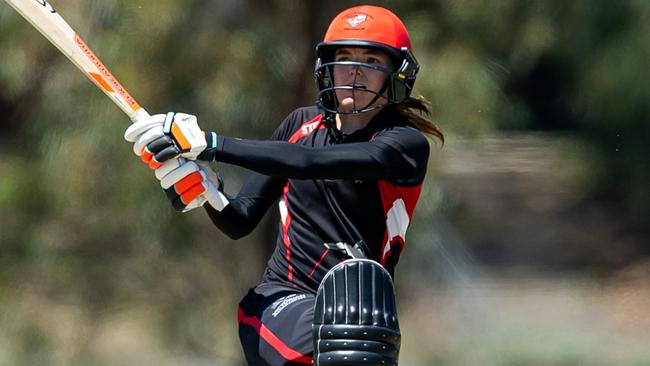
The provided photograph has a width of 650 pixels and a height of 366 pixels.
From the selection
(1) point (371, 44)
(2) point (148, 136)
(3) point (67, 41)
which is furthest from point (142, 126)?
(1) point (371, 44)

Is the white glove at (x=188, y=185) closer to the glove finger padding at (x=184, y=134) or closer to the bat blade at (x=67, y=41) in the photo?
the glove finger padding at (x=184, y=134)

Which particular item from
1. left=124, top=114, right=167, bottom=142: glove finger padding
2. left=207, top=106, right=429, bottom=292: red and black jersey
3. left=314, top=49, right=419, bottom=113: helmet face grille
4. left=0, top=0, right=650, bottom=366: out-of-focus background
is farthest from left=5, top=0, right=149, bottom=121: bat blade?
left=0, top=0, right=650, bottom=366: out-of-focus background

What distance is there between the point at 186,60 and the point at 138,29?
190 millimetres

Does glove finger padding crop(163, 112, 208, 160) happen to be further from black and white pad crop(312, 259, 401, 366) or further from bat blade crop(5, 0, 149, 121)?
black and white pad crop(312, 259, 401, 366)

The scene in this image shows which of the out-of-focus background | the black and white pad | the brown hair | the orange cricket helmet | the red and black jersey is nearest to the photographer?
the black and white pad

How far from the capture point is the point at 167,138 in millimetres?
2660

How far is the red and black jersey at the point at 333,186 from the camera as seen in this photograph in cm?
272

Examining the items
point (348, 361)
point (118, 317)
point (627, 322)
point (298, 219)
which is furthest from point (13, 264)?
point (627, 322)

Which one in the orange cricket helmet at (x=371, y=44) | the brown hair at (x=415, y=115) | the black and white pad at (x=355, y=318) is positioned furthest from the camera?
the brown hair at (x=415, y=115)

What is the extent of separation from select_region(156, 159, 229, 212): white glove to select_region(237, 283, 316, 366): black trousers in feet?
0.83

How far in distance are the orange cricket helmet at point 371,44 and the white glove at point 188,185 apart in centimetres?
34

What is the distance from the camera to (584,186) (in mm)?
5457

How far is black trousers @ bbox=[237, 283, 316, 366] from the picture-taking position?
8.96 ft

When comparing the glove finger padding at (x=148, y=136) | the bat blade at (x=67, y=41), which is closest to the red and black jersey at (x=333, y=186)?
the glove finger padding at (x=148, y=136)
